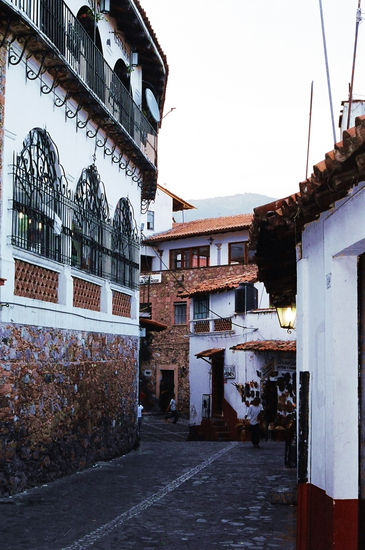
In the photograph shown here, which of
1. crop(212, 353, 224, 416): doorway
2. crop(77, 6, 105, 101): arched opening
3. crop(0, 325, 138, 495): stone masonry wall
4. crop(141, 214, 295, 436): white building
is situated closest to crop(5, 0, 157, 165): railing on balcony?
crop(77, 6, 105, 101): arched opening

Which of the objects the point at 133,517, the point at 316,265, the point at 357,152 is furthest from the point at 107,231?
the point at 357,152

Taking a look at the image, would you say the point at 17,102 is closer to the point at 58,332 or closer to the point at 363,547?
the point at 58,332

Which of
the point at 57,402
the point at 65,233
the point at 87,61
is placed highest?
the point at 87,61

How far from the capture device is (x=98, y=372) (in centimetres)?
1692

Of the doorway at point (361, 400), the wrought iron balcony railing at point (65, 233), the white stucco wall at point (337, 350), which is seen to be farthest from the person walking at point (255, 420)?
the doorway at point (361, 400)

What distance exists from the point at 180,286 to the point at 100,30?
2616 centimetres

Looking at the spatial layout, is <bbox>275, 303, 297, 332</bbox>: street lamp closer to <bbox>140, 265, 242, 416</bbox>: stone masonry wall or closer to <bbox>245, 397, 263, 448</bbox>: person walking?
<bbox>245, 397, 263, 448</bbox>: person walking

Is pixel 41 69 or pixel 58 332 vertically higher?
pixel 41 69

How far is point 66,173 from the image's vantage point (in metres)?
15.1

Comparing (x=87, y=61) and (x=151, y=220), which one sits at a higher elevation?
(x=151, y=220)

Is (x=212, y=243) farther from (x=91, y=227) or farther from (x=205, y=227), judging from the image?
(x=91, y=227)

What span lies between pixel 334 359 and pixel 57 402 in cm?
822

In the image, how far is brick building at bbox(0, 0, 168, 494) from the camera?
1228 cm

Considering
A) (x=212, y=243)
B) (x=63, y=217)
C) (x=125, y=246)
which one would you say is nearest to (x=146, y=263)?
(x=212, y=243)
